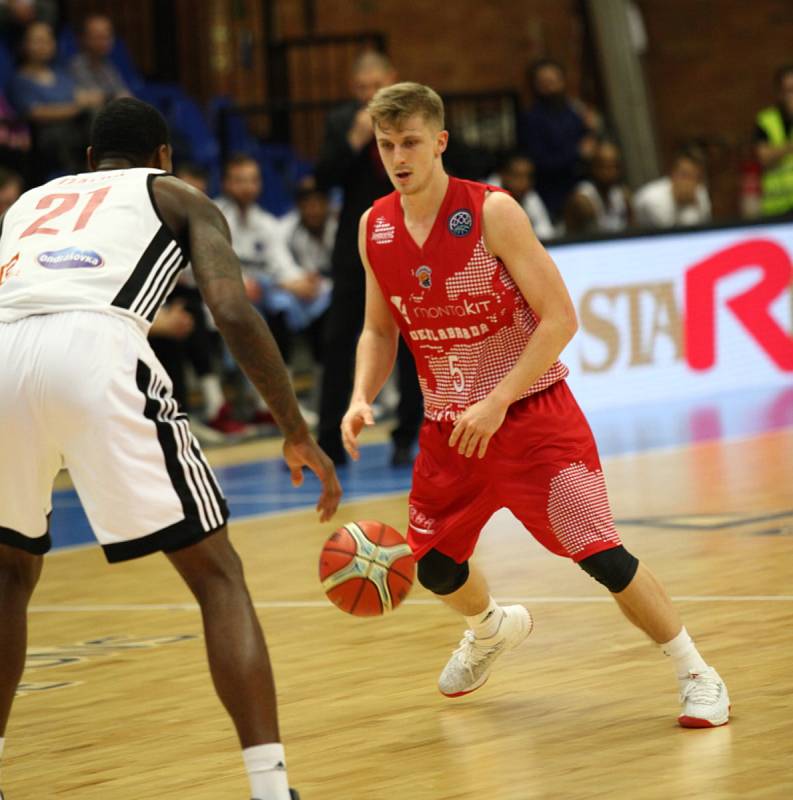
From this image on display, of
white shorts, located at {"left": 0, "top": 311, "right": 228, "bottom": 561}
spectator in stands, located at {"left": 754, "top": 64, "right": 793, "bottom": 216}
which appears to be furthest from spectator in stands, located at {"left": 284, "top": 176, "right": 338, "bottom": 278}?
white shorts, located at {"left": 0, "top": 311, "right": 228, "bottom": 561}

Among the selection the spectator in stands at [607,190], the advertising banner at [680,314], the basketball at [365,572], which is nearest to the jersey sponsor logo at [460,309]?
the basketball at [365,572]

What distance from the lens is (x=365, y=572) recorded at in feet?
16.9

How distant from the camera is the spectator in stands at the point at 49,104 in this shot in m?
13.8

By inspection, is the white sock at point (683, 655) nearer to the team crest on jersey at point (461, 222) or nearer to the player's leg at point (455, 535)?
the player's leg at point (455, 535)

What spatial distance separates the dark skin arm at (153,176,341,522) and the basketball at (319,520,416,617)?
0.81 m

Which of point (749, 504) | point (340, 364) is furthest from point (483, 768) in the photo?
point (340, 364)

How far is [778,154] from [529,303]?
1087 cm

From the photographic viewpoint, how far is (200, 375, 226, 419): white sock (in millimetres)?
13203

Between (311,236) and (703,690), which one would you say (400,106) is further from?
(311,236)

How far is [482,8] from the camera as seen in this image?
2000 centimetres

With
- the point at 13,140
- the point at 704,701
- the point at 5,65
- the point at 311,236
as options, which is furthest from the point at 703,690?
the point at 5,65

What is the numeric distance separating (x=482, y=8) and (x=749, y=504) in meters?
12.2

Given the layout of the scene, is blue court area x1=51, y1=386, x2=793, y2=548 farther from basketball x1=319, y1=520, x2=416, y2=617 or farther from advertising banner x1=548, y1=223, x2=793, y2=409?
basketball x1=319, y1=520, x2=416, y2=617

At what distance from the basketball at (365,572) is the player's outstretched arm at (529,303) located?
15.4 inches
